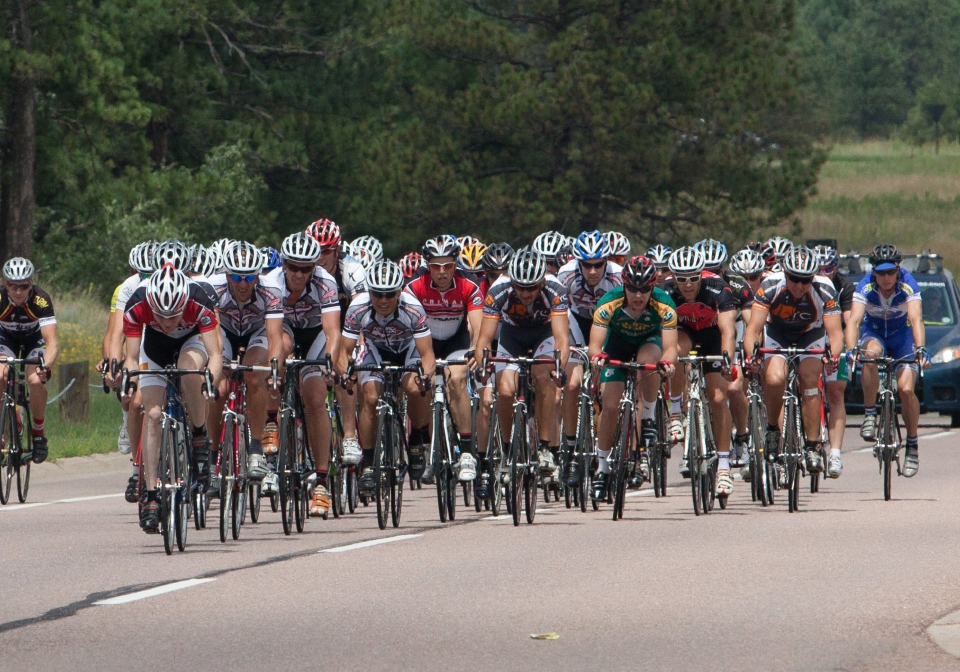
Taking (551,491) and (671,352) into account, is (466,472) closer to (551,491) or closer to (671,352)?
(671,352)

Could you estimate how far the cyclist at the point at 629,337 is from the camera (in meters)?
13.9

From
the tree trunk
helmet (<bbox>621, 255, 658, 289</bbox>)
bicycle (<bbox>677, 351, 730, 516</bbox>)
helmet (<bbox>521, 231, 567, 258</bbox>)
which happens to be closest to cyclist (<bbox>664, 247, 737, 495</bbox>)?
bicycle (<bbox>677, 351, 730, 516</bbox>)

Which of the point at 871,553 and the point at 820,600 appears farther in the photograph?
the point at 871,553

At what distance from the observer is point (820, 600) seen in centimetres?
983

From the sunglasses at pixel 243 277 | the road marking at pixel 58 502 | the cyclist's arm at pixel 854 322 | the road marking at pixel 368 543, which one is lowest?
the road marking at pixel 368 543

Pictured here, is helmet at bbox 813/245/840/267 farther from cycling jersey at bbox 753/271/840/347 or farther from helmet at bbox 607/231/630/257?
cycling jersey at bbox 753/271/840/347

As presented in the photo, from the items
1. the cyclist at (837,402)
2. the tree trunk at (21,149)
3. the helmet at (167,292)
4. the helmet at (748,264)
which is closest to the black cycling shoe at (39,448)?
the helmet at (167,292)

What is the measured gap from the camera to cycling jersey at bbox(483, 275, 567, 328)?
1456 cm

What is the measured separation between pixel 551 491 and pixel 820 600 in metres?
7.20

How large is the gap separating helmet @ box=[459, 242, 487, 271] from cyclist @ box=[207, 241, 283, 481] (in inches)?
123

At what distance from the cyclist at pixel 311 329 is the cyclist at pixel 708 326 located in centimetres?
283

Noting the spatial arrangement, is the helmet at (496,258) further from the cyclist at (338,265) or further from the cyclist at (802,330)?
the cyclist at (802,330)

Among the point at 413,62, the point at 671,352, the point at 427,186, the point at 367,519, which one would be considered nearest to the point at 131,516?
the point at 367,519

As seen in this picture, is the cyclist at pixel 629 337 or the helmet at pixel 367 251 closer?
the cyclist at pixel 629 337
